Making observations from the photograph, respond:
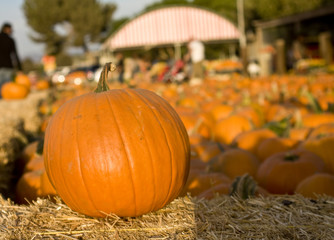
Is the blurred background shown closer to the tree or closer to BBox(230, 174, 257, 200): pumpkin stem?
the tree

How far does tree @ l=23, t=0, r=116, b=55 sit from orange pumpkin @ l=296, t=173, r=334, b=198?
2635 inches

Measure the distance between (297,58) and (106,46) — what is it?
1619 centimetres

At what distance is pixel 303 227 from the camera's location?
5.46 ft

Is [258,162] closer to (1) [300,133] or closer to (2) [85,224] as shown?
(1) [300,133]

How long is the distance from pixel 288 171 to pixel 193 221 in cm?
141

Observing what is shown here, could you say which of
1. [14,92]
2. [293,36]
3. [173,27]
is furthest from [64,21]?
[14,92]

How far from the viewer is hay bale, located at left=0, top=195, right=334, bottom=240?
1.64 m

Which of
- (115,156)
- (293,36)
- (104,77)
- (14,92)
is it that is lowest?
(115,156)

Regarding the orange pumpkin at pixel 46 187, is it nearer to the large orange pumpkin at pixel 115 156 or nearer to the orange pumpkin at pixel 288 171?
the large orange pumpkin at pixel 115 156

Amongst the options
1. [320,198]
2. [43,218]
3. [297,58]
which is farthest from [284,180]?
[297,58]

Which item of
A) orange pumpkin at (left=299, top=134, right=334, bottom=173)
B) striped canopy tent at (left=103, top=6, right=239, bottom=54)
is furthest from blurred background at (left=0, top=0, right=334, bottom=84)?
orange pumpkin at (left=299, top=134, right=334, bottom=173)

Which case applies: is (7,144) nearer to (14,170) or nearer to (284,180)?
(14,170)

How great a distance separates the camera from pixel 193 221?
1.75 m

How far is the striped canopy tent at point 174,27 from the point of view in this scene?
32094mm
